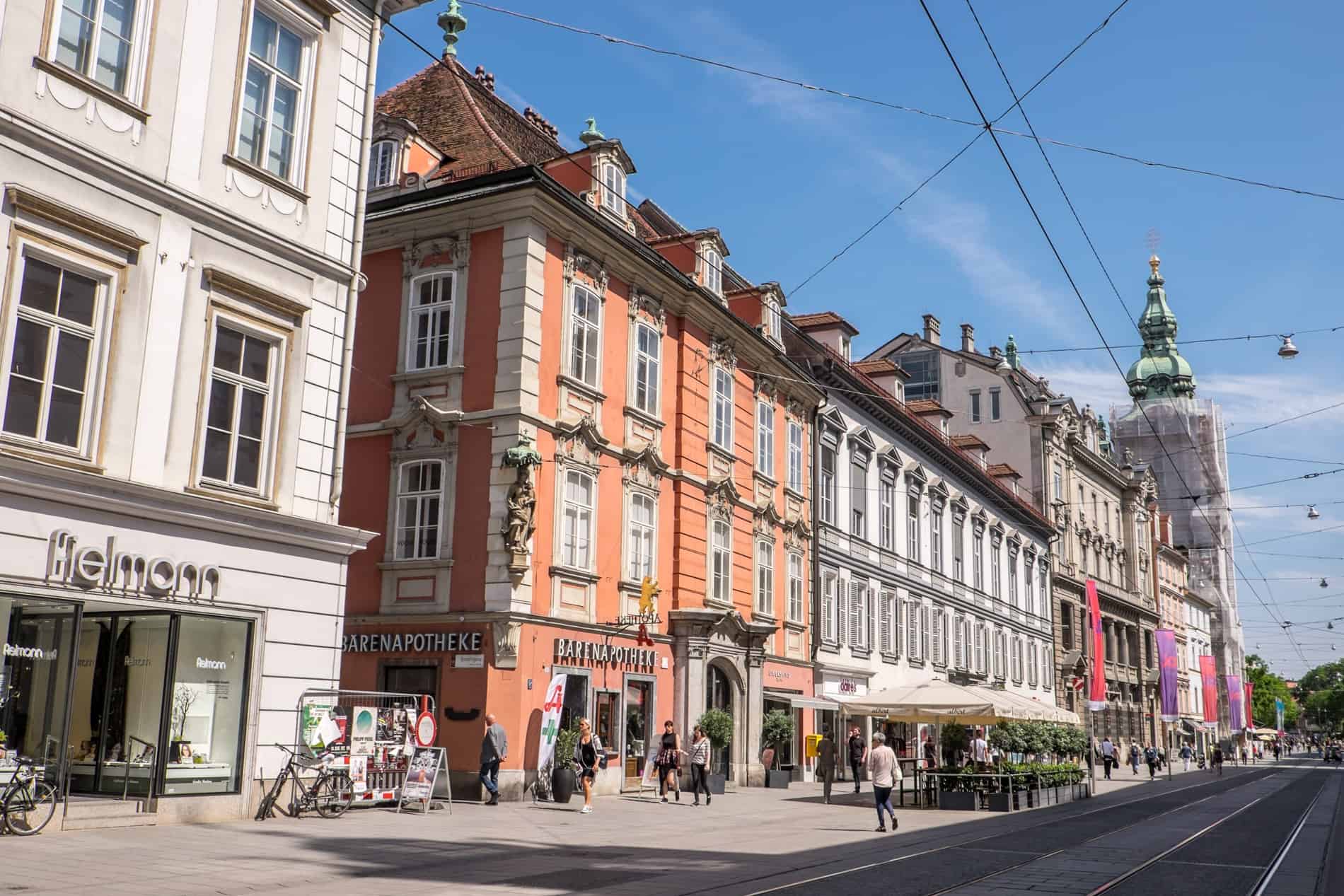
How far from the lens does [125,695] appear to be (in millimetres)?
14555

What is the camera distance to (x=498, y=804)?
20.6m

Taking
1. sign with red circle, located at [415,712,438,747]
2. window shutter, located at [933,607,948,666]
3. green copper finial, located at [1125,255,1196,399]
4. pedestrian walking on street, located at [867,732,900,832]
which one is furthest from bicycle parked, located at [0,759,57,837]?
green copper finial, located at [1125,255,1196,399]

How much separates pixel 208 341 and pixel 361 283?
10.3 feet

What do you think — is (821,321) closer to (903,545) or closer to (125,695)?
(903,545)

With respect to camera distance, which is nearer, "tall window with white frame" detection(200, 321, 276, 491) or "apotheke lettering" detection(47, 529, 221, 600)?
"apotheke lettering" detection(47, 529, 221, 600)

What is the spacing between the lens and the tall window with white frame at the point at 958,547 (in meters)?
48.0

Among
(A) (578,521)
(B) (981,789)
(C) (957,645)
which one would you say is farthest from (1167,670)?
(A) (578,521)

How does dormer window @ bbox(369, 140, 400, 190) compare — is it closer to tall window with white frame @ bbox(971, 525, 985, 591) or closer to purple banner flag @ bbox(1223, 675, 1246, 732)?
tall window with white frame @ bbox(971, 525, 985, 591)

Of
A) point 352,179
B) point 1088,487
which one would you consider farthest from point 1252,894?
point 1088,487

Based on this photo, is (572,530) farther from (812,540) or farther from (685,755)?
(812,540)

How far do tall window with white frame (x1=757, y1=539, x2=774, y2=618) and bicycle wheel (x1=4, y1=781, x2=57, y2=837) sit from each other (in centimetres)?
2076

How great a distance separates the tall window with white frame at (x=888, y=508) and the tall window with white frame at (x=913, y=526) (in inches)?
55.3

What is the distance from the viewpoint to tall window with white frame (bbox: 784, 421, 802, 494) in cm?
3431

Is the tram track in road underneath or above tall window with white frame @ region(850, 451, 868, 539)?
underneath
